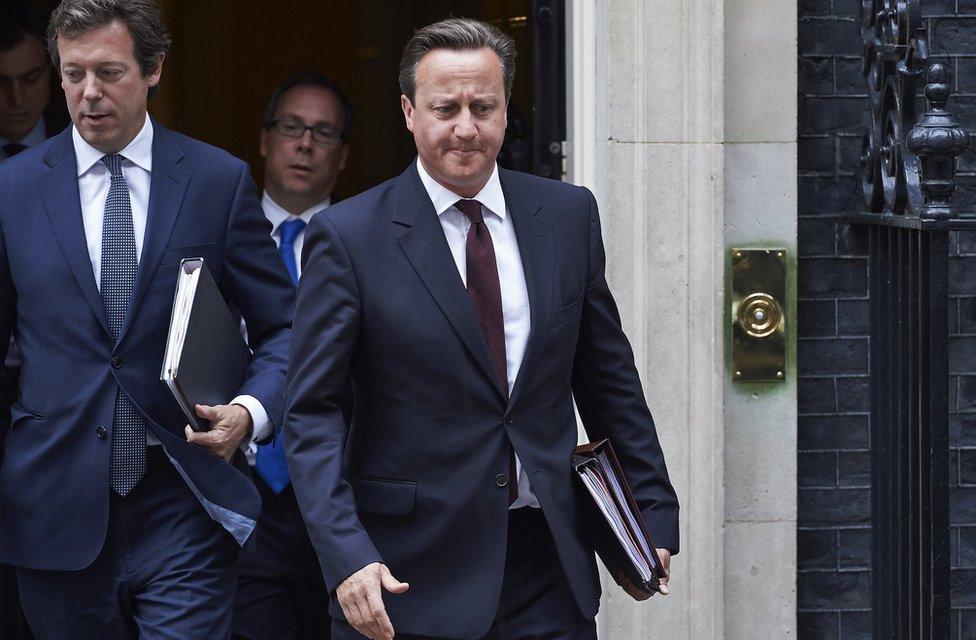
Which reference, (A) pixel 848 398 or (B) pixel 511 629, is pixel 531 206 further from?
(A) pixel 848 398

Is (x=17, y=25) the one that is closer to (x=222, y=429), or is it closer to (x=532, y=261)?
(x=222, y=429)

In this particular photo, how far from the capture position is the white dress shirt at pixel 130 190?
13.2 feet

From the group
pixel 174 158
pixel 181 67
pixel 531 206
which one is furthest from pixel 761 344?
pixel 181 67

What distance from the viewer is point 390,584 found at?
3.33 meters

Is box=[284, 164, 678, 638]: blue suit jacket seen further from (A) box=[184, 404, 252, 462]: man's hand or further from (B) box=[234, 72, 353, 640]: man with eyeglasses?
(B) box=[234, 72, 353, 640]: man with eyeglasses

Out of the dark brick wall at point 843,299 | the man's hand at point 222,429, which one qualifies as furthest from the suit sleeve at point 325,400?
the dark brick wall at point 843,299

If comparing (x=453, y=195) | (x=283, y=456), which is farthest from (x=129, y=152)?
(x=283, y=456)

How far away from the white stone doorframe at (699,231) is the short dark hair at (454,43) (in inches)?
58.9

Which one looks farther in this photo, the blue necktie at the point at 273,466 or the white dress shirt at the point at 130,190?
the blue necktie at the point at 273,466

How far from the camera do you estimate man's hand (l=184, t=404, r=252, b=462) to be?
386cm

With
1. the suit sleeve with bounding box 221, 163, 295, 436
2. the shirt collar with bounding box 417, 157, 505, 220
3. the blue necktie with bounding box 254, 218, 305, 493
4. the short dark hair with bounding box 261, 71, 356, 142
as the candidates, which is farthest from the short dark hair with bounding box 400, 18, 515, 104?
the short dark hair with bounding box 261, 71, 356, 142

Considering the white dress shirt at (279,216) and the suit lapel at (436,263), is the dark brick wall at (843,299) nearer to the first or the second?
the white dress shirt at (279,216)

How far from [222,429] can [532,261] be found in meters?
0.87

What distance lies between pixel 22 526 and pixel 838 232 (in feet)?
9.15
